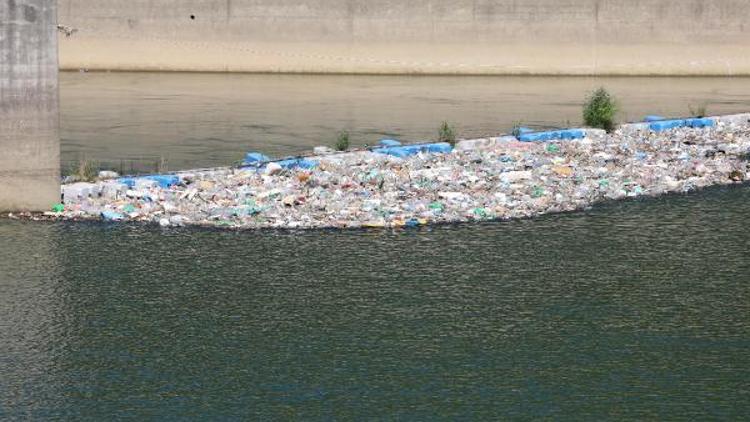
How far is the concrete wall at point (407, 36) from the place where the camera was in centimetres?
3053

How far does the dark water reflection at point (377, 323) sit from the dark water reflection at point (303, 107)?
5.43 m

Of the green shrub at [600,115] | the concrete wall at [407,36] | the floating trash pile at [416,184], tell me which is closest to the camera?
the floating trash pile at [416,184]

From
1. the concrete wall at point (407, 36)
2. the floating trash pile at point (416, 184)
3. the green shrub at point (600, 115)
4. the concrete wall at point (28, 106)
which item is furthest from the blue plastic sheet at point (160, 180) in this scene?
the concrete wall at point (407, 36)

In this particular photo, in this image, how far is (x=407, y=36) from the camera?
30.9 metres

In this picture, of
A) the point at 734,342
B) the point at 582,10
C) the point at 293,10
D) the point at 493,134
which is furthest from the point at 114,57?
the point at 734,342

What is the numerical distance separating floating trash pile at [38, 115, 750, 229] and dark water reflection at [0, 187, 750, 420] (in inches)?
22.8

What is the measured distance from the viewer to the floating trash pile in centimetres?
1134

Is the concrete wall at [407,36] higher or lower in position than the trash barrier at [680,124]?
higher

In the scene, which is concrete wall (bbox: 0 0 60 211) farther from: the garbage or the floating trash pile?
the garbage

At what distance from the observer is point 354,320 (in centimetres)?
799

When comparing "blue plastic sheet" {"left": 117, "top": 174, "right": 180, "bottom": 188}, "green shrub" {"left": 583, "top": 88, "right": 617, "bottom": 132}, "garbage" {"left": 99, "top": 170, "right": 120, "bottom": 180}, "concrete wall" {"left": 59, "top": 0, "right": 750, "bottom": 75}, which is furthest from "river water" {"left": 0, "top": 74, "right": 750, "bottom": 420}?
"concrete wall" {"left": 59, "top": 0, "right": 750, "bottom": 75}

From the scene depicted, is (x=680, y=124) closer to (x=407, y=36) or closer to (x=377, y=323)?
(x=377, y=323)

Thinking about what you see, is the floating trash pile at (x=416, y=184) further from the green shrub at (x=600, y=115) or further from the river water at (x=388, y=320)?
the green shrub at (x=600, y=115)

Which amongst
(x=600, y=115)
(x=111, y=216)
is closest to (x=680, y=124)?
(x=600, y=115)
